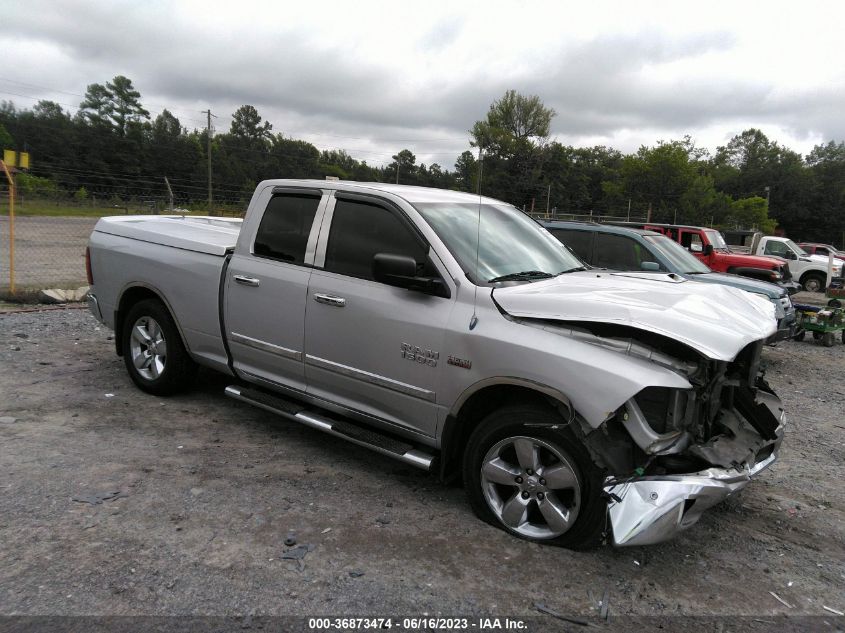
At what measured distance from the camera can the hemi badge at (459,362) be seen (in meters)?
3.44

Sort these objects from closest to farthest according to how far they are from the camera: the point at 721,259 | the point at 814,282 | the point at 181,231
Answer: the point at 181,231
the point at 721,259
the point at 814,282

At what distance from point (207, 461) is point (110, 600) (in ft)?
5.21

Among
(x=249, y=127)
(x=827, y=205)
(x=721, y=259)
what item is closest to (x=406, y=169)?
(x=721, y=259)

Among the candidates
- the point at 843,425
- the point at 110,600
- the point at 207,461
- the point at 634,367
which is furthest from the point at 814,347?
the point at 110,600

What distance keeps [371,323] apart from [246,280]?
4.14 feet

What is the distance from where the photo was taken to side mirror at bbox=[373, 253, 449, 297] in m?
3.52

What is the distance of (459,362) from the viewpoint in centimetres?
348

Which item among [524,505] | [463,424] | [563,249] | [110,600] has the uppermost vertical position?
[563,249]

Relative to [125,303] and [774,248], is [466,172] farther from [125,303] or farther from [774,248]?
[774,248]

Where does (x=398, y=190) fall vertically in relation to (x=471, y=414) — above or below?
above

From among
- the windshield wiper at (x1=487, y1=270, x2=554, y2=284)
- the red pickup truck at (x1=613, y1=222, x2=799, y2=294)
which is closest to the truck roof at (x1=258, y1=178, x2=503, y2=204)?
the windshield wiper at (x1=487, y1=270, x2=554, y2=284)

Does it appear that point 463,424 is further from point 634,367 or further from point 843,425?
point 843,425

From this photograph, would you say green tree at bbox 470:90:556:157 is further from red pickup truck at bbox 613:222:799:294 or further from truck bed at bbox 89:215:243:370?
red pickup truck at bbox 613:222:799:294

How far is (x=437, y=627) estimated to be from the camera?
2695mm
